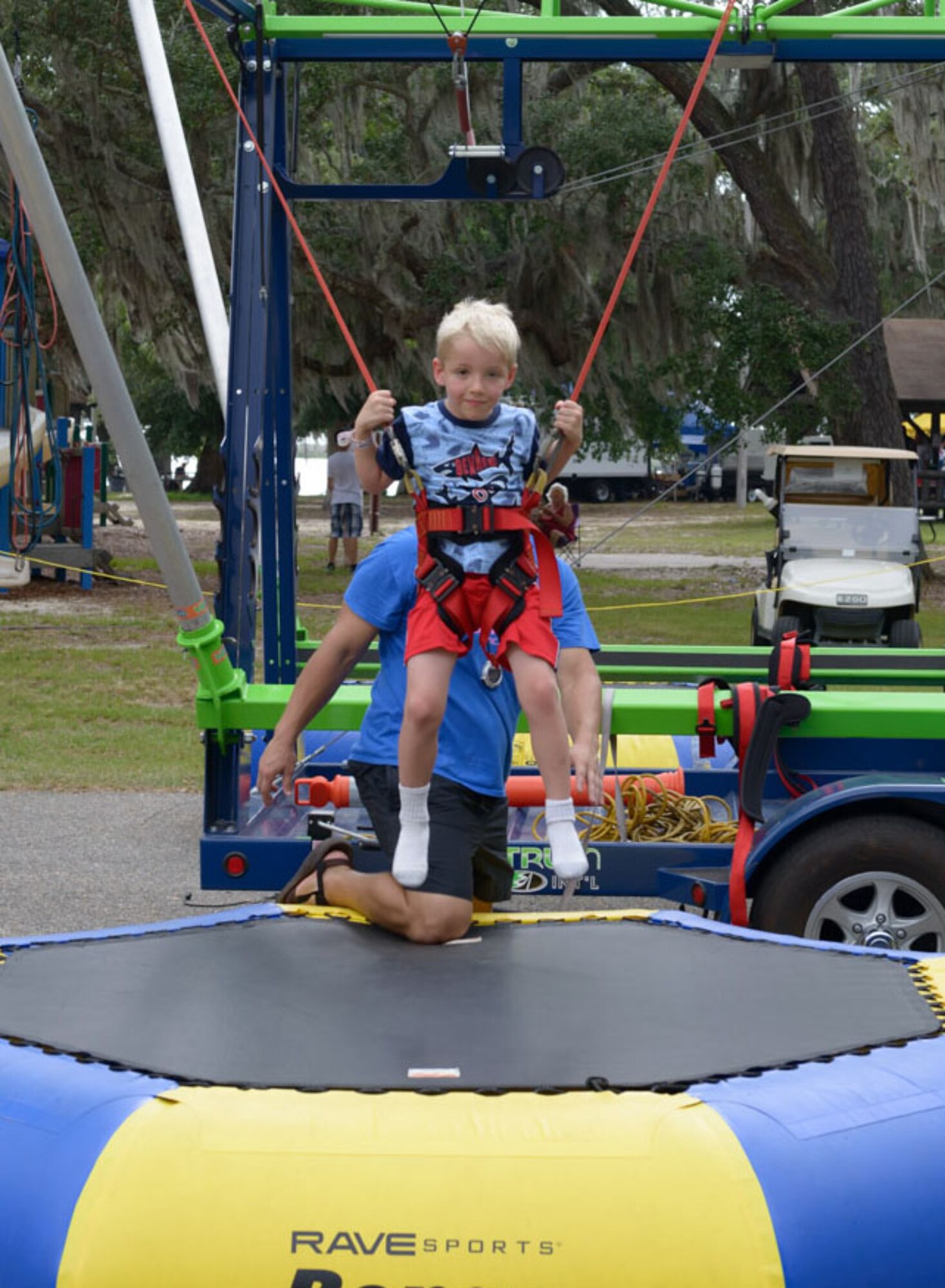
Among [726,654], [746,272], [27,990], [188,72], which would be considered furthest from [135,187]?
[27,990]

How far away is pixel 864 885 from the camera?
5.01 m

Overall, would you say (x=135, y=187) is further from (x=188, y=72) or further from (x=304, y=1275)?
(x=304, y=1275)

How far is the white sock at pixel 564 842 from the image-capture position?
13.7 feet

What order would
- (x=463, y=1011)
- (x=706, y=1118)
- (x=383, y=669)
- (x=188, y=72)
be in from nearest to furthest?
(x=706, y=1118) < (x=463, y=1011) < (x=383, y=669) < (x=188, y=72)

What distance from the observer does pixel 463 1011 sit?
11.5 ft

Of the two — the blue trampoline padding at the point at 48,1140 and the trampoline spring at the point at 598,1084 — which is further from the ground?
the trampoline spring at the point at 598,1084

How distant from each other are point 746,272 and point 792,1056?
17.0m

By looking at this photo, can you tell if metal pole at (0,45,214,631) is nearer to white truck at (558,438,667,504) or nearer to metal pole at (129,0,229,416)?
metal pole at (129,0,229,416)

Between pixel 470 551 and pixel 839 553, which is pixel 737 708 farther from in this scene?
pixel 839 553

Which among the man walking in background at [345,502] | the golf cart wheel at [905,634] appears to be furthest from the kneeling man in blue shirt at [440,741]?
the man walking in background at [345,502]

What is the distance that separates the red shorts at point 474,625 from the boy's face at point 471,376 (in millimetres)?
398

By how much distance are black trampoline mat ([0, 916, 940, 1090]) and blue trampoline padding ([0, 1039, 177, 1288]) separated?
0.08 m

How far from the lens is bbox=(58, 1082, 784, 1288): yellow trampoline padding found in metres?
2.80

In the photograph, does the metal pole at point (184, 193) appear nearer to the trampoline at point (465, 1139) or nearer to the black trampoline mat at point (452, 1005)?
the black trampoline mat at point (452, 1005)
